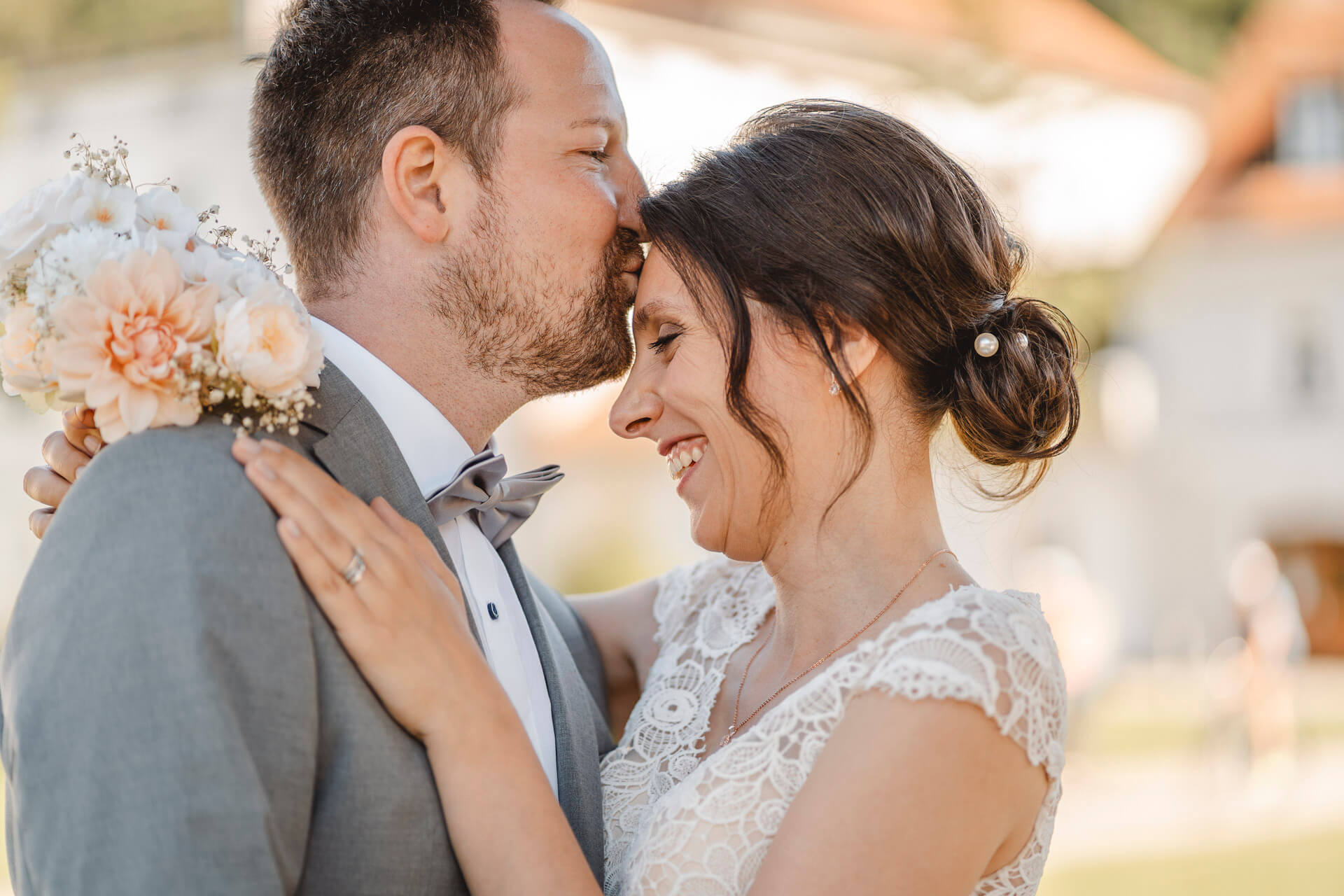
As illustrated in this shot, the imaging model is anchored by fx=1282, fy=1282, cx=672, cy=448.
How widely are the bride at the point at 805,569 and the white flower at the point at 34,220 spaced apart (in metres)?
0.48

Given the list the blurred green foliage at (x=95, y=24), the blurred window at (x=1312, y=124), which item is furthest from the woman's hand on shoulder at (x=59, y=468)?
the blurred window at (x=1312, y=124)

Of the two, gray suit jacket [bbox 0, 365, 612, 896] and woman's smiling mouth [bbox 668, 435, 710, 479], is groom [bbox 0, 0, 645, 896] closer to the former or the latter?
gray suit jacket [bbox 0, 365, 612, 896]

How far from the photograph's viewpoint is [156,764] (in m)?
1.79

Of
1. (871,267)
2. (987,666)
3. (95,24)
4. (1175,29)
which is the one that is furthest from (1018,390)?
(1175,29)

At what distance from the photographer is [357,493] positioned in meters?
2.33

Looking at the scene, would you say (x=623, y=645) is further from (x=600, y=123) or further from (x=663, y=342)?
(x=600, y=123)

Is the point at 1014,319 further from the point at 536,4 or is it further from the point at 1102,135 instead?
the point at 1102,135

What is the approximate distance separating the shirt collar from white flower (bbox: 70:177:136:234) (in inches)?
20.9

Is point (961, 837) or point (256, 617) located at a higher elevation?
point (256, 617)

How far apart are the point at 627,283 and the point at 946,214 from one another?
0.75 m

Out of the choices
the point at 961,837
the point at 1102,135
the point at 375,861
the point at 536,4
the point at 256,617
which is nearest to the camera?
the point at 256,617

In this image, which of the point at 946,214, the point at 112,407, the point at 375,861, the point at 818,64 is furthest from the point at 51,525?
the point at 818,64

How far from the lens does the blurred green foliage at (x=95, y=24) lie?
20.3m

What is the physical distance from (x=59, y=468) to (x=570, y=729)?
1.15 metres
